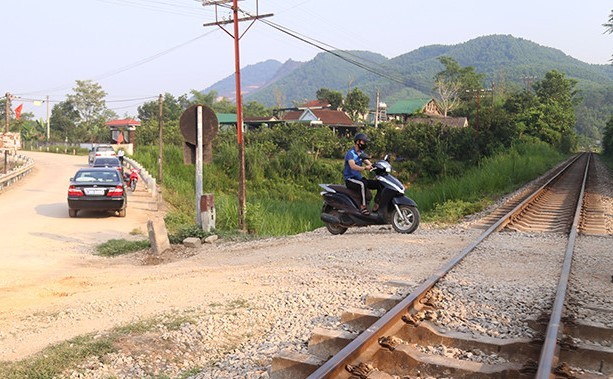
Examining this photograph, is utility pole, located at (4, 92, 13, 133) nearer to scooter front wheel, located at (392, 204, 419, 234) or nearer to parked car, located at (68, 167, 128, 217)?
parked car, located at (68, 167, 128, 217)

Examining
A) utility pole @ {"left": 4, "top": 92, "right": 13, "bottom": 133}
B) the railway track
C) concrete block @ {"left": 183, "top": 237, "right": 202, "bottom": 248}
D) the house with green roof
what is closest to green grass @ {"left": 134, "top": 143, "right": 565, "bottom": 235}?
concrete block @ {"left": 183, "top": 237, "right": 202, "bottom": 248}

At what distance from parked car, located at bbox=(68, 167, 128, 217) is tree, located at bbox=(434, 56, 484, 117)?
286 ft

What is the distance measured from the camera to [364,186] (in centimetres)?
1061

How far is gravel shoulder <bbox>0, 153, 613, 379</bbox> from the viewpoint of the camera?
14.8 feet

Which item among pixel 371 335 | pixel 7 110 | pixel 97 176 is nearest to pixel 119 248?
pixel 97 176

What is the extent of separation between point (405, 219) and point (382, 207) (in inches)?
18.0

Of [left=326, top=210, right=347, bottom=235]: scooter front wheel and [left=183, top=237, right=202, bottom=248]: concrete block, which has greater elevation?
[left=326, top=210, right=347, bottom=235]: scooter front wheel

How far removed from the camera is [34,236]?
531 inches

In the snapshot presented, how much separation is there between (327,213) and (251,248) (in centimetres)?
166

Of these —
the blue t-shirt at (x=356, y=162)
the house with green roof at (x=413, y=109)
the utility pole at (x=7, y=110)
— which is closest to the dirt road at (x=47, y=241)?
the blue t-shirt at (x=356, y=162)

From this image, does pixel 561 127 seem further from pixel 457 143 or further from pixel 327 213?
pixel 327 213

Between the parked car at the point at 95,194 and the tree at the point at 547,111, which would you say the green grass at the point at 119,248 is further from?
the tree at the point at 547,111

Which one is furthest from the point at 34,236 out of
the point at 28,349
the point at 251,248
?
the point at 28,349

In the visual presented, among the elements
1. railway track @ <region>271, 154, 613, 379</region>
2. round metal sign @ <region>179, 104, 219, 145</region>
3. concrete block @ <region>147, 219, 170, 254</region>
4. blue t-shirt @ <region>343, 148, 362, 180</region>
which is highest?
round metal sign @ <region>179, 104, 219, 145</region>
